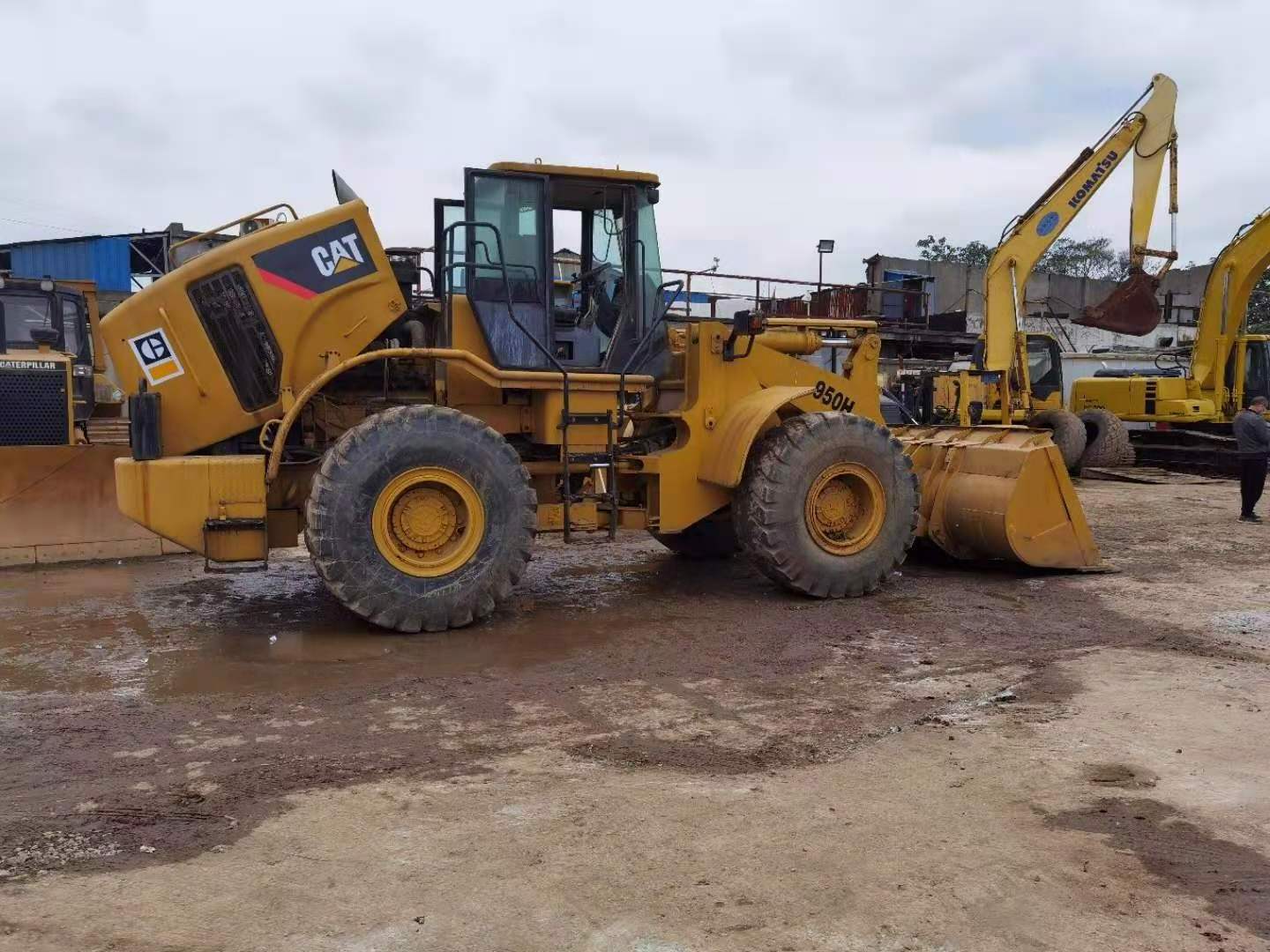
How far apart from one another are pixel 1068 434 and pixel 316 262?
14.0 meters

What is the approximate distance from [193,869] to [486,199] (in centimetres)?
476

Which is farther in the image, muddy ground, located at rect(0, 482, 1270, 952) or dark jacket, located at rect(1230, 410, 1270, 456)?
dark jacket, located at rect(1230, 410, 1270, 456)

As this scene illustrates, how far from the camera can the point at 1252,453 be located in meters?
12.2

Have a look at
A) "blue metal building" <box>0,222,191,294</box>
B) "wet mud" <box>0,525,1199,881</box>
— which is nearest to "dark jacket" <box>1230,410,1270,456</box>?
"wet mud" <box>0,525,1199,881</box>

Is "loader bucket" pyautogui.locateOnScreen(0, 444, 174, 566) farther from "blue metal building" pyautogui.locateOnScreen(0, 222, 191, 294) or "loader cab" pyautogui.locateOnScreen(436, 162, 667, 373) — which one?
"blue metal building" pyautogui.locateOnScreen(0, 222, 191, 294)

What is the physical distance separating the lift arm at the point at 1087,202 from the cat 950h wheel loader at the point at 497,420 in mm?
9162

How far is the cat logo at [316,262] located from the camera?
6.52 metres

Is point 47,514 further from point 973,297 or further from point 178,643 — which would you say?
point 973,297

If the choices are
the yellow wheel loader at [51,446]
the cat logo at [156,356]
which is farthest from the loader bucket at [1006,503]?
the yellow wheel loader at [51,446]

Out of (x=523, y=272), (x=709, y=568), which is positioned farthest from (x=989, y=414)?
(x=523, y=272)

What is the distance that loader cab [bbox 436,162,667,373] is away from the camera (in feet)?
22.5

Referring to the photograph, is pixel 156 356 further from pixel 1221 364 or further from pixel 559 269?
pixel 1221 364

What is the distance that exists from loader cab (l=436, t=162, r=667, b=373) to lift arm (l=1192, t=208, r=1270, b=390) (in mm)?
14409

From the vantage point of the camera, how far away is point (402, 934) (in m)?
2.85
